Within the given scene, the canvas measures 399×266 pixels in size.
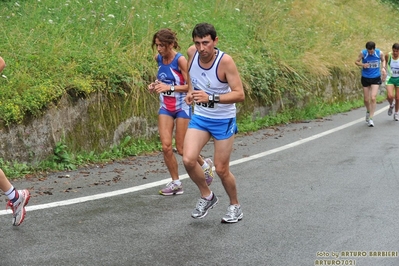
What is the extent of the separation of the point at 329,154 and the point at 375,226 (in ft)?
15.4

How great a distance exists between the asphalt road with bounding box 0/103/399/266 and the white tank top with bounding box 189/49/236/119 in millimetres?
1124

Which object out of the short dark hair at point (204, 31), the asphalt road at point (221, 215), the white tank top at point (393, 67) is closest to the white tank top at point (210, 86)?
the short dark hair at point (204, 31)

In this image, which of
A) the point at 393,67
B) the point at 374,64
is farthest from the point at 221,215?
the point at 393,67

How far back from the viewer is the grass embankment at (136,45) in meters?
10.3

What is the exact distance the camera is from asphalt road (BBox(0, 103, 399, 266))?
19.2 ft

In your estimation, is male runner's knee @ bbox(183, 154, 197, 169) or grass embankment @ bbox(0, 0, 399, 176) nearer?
male runner's knee @ bbox(183, 154, 197, 169)

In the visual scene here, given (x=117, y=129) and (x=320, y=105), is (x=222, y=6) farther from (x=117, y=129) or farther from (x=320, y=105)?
(x=117, y=129)

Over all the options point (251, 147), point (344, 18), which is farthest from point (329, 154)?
point (344, 18)

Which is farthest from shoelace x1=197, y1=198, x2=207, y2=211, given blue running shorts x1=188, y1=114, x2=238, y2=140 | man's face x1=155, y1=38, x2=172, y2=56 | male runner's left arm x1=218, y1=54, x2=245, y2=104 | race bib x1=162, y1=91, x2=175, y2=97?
man's face x1=155, y1=38, x2=172, y2=56

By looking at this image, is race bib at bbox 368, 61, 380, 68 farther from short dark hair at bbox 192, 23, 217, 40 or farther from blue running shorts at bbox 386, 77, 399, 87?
short dark hair at bbox 192, 23, 217, 40

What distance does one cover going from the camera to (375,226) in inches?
271

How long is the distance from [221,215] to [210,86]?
1.46m

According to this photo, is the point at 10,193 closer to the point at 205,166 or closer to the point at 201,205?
the point at 201,205

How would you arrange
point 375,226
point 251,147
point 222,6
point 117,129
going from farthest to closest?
point 222,6
point 251,147
point 117,129
point 375,226
